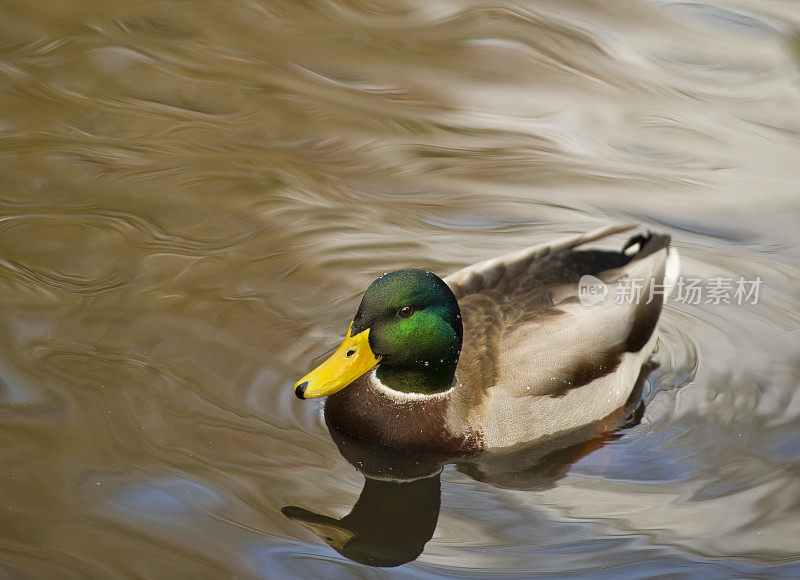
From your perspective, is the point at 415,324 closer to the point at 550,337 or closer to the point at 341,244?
the point at 550,337

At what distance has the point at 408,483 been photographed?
177 inches

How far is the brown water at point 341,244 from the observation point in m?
4.17

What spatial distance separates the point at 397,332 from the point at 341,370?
0.88ft

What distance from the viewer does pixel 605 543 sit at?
4172mm

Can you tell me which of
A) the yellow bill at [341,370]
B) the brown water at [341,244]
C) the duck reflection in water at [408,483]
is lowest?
the duck reflection in water at [408,483]

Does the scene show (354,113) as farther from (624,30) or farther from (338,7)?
(624,30)

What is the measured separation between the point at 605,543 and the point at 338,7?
5.46 meters

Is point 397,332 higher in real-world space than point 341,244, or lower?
higher
